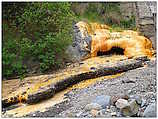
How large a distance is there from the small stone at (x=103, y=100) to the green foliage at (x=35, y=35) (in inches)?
38.1

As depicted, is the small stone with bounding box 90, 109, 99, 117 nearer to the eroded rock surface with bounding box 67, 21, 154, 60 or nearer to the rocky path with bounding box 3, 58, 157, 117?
the rocky path with bounding box 3, 58, 157, 117

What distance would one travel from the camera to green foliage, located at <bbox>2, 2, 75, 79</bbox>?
383 cm

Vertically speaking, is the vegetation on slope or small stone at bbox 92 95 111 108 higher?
the vegetation on slope

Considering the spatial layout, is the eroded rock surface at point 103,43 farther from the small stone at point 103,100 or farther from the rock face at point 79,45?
the small stone at point 103,100

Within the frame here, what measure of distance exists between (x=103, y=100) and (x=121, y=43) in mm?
2817

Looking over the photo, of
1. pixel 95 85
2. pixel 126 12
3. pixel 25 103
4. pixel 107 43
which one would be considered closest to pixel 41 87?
pixel 25 103

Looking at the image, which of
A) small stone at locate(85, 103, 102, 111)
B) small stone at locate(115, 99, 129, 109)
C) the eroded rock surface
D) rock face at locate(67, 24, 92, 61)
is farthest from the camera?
the eroded rock surface

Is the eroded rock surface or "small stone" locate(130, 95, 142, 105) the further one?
the eroded rock surface

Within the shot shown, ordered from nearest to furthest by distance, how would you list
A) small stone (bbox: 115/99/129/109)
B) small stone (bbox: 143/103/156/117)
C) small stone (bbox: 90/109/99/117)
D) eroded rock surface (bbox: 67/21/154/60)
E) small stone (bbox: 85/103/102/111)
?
small stone (bbox: 143/103/156/117)
small stone (bbox: 115/99/129/109)
small stone (bbox: 90/109/99/117)
small stone (bbox: 85/103/102/111)
eroded rock surface (bbox: 67/21/154/60)

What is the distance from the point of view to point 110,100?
13.2 ft

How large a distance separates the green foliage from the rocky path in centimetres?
63

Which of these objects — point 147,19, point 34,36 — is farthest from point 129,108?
point 147,19

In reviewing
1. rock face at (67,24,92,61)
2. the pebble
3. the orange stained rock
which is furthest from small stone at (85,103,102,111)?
the orange stained rock

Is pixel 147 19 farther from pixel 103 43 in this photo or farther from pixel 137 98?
pixel 137 98
